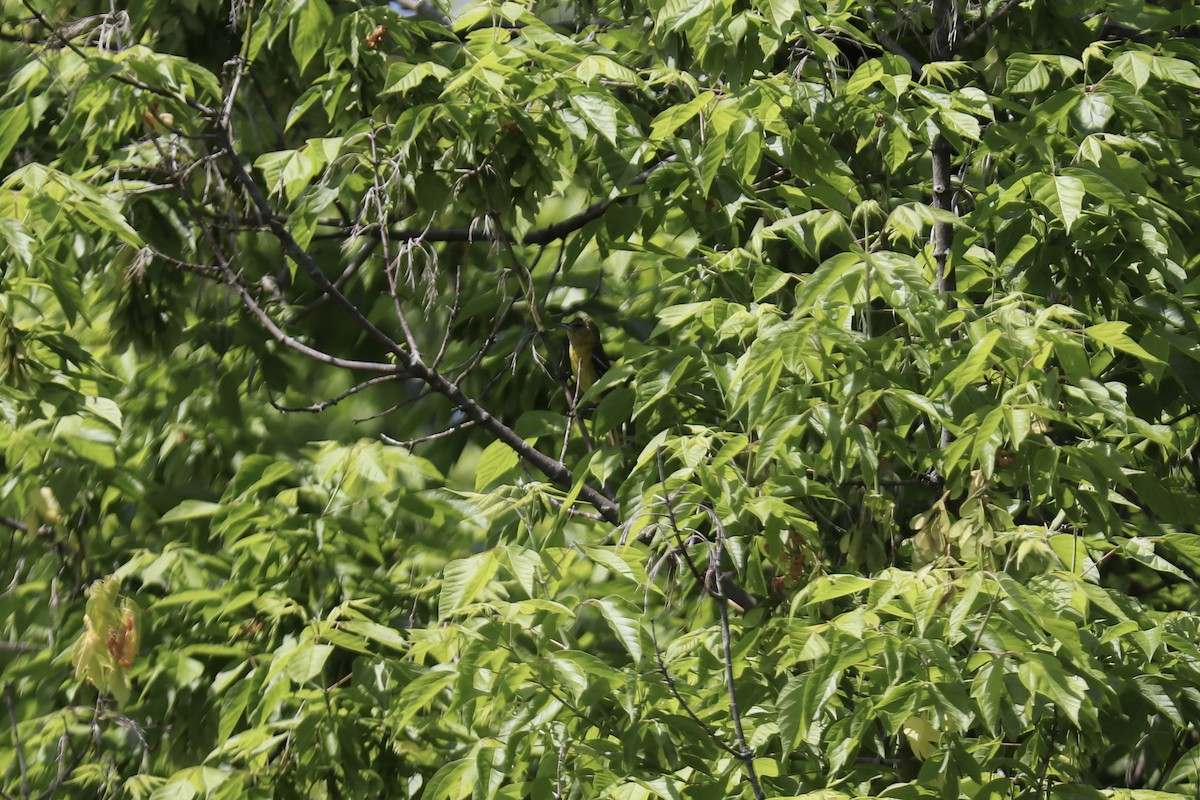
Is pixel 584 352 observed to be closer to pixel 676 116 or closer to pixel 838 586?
pixel 676 116

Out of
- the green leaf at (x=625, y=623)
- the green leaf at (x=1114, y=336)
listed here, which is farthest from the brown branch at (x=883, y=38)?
the green leaf at (x=625, y=623)

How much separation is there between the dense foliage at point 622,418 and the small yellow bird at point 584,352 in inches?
6.3

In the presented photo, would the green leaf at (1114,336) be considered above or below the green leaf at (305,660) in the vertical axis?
above

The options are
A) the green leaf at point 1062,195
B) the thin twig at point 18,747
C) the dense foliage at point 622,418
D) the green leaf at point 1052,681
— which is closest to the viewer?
the green leaf at point 1052,681

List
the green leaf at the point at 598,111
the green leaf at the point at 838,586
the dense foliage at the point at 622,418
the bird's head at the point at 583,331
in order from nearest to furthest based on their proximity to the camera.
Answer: the green leaf at the point at 838,586 → the dense foliage at the point at 622,418 → the green leaf at the point at 598,111 → the bird's head at the point at 583,331

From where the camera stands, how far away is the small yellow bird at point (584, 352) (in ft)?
13.0

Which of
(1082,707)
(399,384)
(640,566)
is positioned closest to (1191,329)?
(1082,707)

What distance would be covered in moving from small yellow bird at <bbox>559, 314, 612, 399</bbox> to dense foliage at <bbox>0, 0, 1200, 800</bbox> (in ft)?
0.52

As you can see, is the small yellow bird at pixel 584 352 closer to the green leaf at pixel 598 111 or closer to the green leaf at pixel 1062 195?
the green leaf at pixel 598 111

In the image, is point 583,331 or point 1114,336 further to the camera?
point 583,331

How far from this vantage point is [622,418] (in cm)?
354

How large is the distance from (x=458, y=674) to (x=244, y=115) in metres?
2.63

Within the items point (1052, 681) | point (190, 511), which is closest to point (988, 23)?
point (1052, 681)

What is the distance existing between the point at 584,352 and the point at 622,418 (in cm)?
49
